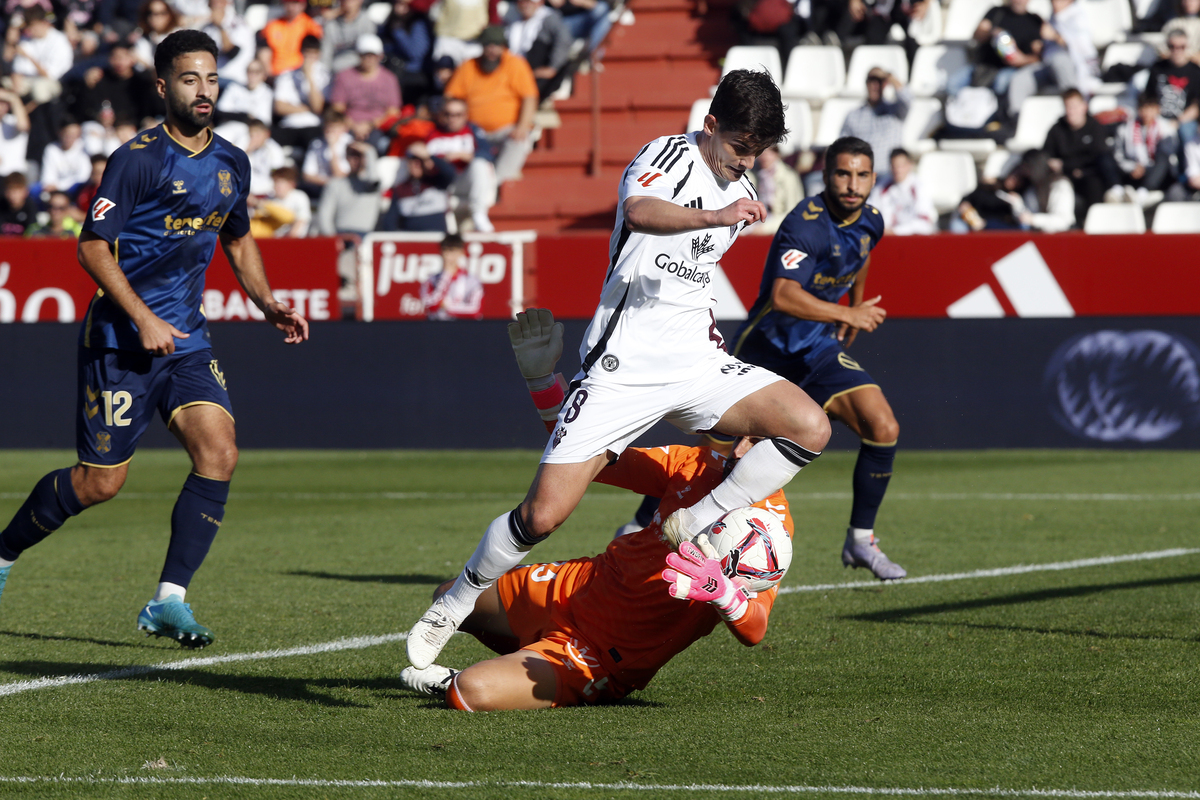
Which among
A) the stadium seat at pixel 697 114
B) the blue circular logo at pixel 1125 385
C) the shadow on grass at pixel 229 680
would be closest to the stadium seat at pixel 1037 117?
the stadium seat at pixel 697 114

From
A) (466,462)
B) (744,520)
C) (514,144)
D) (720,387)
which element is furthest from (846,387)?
(514,144)

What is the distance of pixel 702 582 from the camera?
14.1 ft

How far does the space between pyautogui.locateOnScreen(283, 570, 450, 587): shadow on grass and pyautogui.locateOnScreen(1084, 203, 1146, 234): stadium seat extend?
408 inches

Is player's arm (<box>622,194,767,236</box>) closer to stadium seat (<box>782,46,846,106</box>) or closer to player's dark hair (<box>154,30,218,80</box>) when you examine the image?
player's dark hair (<box>154,30,218,80</box>)

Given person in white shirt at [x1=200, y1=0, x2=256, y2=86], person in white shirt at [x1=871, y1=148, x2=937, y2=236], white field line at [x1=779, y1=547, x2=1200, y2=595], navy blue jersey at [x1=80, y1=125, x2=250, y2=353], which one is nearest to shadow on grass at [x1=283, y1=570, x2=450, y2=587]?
white field line at [x1=779, y1=547, x2=1200, y2=595]

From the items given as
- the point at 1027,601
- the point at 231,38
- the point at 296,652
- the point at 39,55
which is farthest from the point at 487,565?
the point at 39,55

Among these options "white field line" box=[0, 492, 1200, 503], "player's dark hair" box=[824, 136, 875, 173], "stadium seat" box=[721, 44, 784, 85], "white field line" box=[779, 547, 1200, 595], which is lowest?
"white field line" box=[0, 492, 1200, 503]

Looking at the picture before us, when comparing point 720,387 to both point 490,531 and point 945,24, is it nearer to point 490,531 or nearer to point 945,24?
point 490,531

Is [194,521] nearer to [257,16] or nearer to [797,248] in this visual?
[797,248]

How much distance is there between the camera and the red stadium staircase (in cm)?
1862

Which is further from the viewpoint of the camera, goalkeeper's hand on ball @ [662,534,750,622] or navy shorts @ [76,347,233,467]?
navy shorts @ [76,347,233,467]

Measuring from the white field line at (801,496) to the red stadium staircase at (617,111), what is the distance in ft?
22.7

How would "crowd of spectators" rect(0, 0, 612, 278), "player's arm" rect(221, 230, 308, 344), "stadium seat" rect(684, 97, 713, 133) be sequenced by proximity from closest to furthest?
1. "player's arm" rect(221, 230, 308, 344)
2. "crowd of spectators" rect(0, 0, 612, 278)
3. "stadium seat" rect(684, 97, 713, 133)

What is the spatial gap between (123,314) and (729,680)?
105 inches
